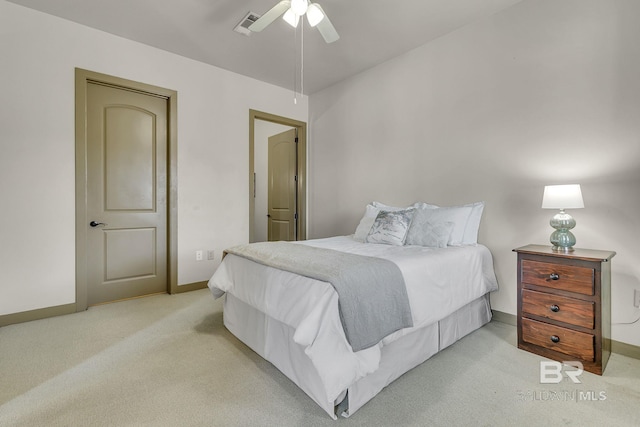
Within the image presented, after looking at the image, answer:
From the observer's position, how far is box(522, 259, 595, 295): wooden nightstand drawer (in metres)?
1.88

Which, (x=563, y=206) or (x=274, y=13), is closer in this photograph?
(x=563, y=206)

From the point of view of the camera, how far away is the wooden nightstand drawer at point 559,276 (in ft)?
6.17

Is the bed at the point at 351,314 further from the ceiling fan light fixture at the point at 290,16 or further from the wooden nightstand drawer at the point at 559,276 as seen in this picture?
the ceiling fan light fixture at the point at 290,16

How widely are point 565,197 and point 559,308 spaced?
0.74 meters

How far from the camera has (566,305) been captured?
6.44ft

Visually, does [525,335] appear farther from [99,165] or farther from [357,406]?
[99,165]

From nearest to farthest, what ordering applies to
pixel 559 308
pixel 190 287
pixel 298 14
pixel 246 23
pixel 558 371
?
pixel 558 371 < pixel 559 308 < pixel 298 14 < pixel 246 23 < pixel 190 287

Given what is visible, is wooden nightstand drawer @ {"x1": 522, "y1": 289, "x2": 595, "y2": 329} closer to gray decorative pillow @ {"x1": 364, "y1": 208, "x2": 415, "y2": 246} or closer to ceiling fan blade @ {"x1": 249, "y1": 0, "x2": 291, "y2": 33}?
gray decorative pillow @ {"x1": 364, "y1": 208, "x2": 415, "y2": 246}

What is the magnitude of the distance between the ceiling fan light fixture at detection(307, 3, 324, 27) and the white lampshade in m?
1.99

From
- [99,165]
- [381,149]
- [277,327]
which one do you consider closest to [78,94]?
[99,165]

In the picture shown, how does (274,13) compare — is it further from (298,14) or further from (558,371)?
(558,371)

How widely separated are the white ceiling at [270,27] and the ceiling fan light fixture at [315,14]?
58 cm

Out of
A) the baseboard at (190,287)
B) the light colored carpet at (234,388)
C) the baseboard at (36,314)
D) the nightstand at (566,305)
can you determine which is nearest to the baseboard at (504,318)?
the light colored carpet at (234,388)

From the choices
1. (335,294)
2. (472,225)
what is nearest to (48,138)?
(335,294)
